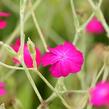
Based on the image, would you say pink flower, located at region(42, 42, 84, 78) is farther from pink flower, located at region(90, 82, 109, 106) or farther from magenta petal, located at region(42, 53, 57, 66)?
pink flower, located at region(90, 82, 109, 106)

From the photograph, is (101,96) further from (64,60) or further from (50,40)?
(50,40)

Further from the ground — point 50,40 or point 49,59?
point 49,59

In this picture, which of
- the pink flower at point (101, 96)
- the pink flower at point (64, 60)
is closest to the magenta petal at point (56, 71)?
the pink flower at point (64, 60)

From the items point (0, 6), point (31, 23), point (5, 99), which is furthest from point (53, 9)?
point (5, 99)

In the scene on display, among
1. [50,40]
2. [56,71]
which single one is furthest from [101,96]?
[50,40]

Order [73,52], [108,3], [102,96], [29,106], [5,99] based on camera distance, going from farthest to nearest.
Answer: [108,3] < [29,106] < [5,99] < [73,52] < [102,96]

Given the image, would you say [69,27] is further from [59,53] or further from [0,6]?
[59,53]

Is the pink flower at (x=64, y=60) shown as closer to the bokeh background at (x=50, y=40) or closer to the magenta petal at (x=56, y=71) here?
the magenta petal at (x=56, y=71)

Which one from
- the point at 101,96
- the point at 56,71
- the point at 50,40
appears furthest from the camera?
the point at 50,40
